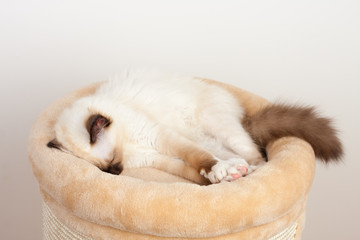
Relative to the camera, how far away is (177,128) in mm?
1861

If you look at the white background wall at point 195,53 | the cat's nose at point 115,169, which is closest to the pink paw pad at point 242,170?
the cat's nose at point 115,169

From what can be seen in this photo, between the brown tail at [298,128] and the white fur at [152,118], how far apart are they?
7 cm

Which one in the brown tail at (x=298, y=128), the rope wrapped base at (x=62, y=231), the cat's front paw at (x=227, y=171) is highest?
the brown tail at (x=298, y=128)

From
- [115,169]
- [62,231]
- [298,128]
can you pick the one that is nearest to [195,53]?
[298,128]

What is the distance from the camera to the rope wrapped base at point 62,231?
54.0 inches

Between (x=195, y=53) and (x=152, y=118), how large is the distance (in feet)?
2.58

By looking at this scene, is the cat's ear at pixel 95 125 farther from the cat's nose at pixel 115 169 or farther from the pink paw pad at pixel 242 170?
the pink paw pad at pixel 242 170

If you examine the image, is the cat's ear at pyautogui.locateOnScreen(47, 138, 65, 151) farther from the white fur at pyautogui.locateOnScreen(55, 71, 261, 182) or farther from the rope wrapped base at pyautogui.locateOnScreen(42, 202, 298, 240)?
the rope wrapped base at pyautogui.locateOnScreen(42, 202, 298, 240)

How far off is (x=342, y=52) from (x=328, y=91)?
0.75 ft

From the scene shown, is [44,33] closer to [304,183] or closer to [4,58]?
[4,58]

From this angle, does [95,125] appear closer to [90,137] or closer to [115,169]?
[90,137]

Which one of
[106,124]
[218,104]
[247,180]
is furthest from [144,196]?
[218,104]

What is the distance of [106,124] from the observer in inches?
64.2

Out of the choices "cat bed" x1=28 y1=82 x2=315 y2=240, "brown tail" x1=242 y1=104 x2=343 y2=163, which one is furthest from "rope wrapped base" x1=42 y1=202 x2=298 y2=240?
"brown tail" x1=242 y1=104 x2=343 y2=163
